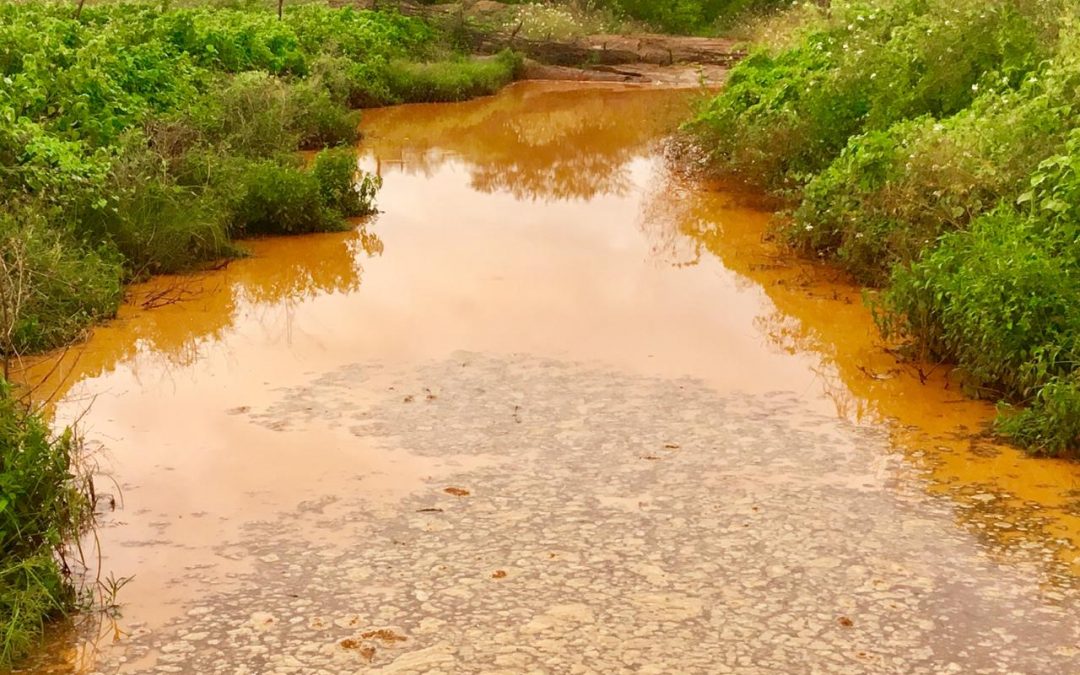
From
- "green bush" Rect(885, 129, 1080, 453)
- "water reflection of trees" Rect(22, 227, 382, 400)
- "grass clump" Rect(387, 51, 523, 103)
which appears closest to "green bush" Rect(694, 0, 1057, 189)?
"green bush" Rect(885, 129, 1080, 453)

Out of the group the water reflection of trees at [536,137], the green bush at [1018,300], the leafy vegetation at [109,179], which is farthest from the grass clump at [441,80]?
the green bush at [1018,300]

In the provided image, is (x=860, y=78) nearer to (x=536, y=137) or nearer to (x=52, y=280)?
(x=536, y=137)

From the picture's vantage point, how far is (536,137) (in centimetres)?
2042

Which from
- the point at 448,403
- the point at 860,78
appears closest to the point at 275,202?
the point at 448,403

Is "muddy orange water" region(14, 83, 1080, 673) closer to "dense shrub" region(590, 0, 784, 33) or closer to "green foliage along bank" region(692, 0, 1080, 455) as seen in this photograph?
"green foliage along bank" region(692, 0, 1080, 455)

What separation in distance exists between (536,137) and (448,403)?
40.7ft

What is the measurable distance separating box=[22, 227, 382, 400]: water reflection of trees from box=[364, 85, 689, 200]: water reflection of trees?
388 cm

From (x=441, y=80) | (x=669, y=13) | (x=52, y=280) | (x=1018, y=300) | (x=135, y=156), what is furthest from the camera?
(x=669, y=13)

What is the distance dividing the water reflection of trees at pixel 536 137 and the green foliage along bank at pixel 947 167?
7.84 ft

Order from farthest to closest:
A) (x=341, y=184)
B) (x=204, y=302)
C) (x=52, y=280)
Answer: (x=341, y=184), (x=204, y=302), (x=52, y=280)

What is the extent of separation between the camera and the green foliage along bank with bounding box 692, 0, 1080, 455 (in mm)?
8203

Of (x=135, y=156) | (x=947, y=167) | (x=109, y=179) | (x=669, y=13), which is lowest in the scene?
(x=109, y=179)

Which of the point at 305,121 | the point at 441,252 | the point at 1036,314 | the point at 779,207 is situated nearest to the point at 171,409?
the point at 441,252

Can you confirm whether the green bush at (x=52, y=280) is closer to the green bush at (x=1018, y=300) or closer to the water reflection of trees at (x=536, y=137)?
the green bush at (x=1018, y=300)
